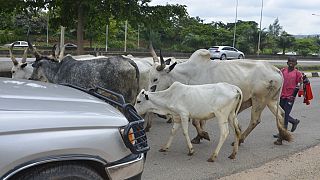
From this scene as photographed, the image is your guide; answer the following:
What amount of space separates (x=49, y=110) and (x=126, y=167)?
0.75 metres

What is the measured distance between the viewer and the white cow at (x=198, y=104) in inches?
265

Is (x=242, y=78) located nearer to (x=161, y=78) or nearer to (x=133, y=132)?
(x=161, y=78)

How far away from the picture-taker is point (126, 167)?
333 cm

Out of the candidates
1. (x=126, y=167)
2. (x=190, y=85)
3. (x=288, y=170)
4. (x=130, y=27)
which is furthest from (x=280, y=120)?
(x=130, y=27)

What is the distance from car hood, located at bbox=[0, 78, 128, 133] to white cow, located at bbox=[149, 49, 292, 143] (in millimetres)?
4440

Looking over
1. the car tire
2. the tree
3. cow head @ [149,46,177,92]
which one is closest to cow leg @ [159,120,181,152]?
cow head @ [149,46,177,92]

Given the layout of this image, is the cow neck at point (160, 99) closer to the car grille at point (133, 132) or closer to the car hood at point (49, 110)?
the car grille at point (133, 132)

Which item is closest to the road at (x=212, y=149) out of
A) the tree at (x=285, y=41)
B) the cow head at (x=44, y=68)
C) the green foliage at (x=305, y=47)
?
the cow head at (x=44, y=68)

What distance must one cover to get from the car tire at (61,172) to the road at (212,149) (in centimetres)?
258

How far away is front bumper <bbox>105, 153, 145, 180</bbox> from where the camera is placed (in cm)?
324

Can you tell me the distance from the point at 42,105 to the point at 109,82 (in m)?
5.00

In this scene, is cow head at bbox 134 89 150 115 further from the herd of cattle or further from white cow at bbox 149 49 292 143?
white cow at bbox 149 49 292 143

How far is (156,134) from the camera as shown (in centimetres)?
836

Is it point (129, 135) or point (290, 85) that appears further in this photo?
point (290, 85)
